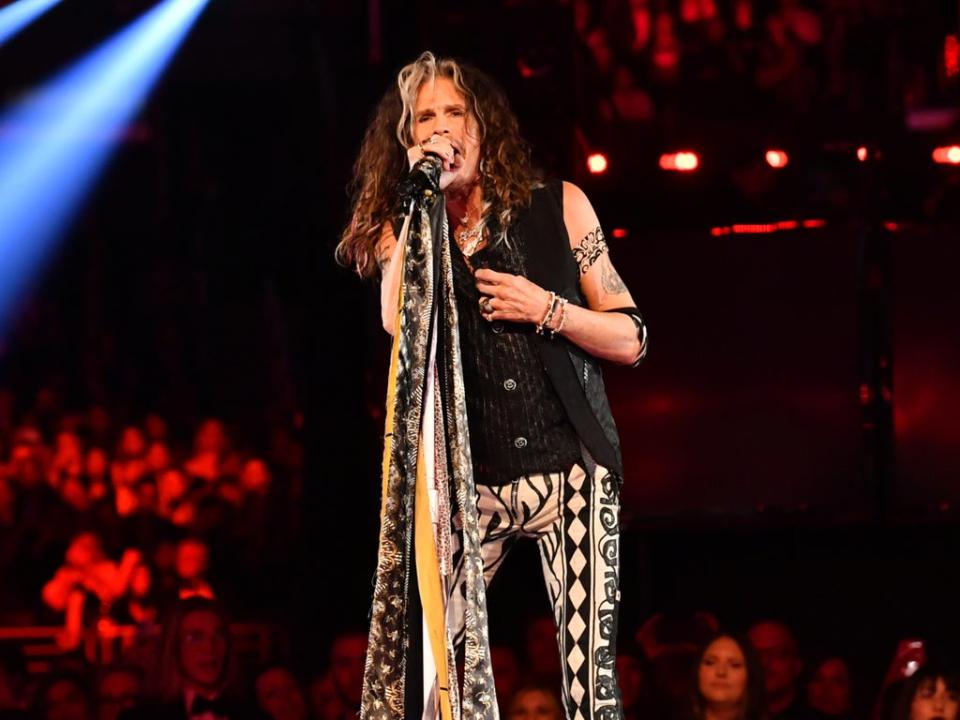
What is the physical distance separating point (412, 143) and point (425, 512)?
81 cm

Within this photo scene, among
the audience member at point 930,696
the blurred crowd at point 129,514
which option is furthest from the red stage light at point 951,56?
the blurred crowd at point 129,514

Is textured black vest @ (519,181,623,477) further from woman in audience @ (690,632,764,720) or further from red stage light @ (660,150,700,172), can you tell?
red stage light @ (660,150,700,172)

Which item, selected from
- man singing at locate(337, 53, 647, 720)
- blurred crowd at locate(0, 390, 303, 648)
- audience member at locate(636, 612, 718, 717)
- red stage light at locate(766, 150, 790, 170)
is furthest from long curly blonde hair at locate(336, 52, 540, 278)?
blurred crowd at locate(0, 390, 303, 648)

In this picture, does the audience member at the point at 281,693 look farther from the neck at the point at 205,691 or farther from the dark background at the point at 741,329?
the dark background at the point at 741,329

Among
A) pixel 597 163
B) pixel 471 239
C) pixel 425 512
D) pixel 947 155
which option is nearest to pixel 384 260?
pixel 471 239

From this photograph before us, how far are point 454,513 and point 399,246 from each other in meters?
0.53

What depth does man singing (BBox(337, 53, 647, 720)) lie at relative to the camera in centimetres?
299

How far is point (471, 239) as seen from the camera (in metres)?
3.27

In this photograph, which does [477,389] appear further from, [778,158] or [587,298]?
[778,158]

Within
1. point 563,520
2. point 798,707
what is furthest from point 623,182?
point 563,520

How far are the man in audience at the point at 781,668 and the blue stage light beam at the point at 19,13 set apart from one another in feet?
12.7

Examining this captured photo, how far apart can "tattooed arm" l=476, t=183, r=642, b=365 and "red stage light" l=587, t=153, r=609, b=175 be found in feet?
10.9

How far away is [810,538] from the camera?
7.26 meters

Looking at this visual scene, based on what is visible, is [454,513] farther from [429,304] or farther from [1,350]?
[1,350]
